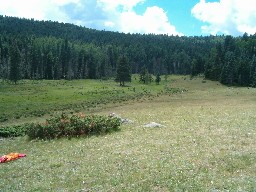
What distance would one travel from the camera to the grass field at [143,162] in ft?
65.2

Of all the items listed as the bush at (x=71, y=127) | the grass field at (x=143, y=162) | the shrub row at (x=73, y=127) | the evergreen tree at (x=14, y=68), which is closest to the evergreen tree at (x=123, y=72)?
the evergreen tree at (x=14, y=68)

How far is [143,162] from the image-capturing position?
24.3 meters

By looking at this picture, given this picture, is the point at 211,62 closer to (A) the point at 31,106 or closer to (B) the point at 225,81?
(B) the point at 225,81

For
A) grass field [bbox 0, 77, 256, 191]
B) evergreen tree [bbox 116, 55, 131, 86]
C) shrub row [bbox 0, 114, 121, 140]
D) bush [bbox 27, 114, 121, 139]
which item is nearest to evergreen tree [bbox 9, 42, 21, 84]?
evergreen tree [bbox 116, 55, 131, 86]

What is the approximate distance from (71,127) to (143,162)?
621 inches

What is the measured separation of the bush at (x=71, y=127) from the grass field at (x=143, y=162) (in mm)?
1676

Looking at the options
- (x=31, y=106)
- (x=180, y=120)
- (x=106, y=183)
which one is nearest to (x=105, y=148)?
(x=106, y=183)

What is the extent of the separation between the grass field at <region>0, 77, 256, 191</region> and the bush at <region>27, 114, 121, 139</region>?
5.50ft

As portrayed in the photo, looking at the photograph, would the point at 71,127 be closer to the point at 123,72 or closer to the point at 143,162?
the point at 143,162

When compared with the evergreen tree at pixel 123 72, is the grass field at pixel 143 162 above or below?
below

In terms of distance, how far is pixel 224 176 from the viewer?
20.4 metres

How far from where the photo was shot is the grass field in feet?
65.2

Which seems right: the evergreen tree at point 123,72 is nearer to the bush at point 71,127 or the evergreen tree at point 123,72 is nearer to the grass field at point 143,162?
the bush at point 71,127

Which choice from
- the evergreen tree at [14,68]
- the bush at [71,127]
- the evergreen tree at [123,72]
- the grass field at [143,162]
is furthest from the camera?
the evergreen tree at [123,72]
